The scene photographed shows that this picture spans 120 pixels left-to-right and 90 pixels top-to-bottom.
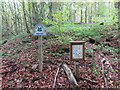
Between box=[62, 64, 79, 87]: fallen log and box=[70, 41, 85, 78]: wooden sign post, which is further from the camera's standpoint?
box=[70, 41, 85, 78]: wooden sign post

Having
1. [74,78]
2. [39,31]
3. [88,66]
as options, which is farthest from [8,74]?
[88,66]

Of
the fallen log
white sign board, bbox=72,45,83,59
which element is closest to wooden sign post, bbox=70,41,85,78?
white sign board, bbox=72,45,83,59

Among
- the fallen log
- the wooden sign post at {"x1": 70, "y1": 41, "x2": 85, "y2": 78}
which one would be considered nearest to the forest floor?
the fallen log

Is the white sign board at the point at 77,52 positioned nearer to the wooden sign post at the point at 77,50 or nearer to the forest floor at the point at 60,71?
the wooden sign post at the point at 77,50

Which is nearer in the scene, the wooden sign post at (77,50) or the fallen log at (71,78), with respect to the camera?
the fallen log at (71,78)

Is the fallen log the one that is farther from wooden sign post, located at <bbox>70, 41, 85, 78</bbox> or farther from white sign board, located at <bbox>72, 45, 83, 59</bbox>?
white sign board, located at <bbox>72, 45, 83, 59</bbox>

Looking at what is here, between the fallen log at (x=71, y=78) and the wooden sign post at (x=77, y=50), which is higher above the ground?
the wooden sign post at (x=77, y=50)

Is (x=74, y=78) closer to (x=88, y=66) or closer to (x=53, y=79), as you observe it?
(x=53, y=79)

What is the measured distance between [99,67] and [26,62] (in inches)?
143

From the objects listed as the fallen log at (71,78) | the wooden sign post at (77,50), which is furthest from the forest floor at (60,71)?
the wooden sign post at (77,50)

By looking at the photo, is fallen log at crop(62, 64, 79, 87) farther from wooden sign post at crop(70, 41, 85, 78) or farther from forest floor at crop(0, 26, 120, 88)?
wooden sign post at crop(70, 41, 85, 78)

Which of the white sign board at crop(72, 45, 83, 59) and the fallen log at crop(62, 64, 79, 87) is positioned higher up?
the white sign board at crop(72, 45, 83, 59)

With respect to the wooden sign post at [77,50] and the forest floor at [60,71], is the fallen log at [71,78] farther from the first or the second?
the wooden sign post at [77,50]

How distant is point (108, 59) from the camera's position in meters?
4.84
